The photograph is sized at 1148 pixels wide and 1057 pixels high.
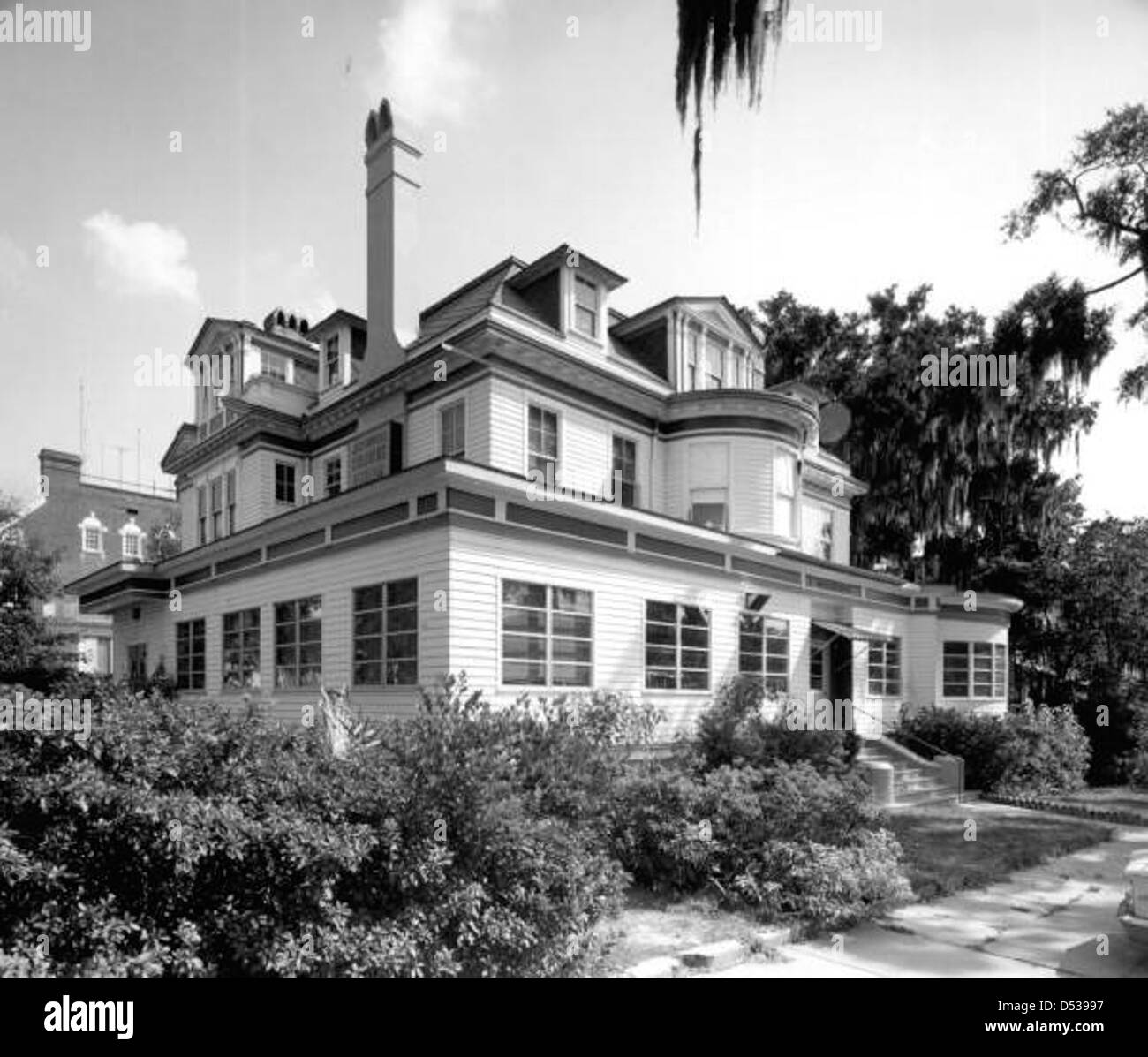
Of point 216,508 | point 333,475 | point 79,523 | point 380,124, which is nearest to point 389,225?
point 380,124

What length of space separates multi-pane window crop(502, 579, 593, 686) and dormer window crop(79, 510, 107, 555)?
40.8 m

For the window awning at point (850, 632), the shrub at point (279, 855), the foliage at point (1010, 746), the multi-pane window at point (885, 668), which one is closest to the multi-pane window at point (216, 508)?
the window awning at point (850, 632)

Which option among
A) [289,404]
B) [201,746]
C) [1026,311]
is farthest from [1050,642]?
[201,746]

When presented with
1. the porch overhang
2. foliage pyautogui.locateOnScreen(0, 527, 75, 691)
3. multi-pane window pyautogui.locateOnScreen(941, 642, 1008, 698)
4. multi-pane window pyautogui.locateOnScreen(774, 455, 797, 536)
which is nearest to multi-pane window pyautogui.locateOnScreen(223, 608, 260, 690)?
the porch overhang

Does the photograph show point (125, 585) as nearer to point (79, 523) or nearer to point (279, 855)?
point (279, 855)

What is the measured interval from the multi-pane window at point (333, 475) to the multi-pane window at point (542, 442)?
18.9 ft

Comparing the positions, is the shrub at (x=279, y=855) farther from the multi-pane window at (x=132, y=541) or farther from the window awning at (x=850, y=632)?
the multi-pane window at (x=132, y=541)

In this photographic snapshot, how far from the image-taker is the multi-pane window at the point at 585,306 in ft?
62.5

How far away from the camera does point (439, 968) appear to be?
5578 mm

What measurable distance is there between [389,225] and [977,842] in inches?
661

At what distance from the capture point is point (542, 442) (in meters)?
17.8

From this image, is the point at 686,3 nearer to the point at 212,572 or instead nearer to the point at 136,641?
the point at 212,572

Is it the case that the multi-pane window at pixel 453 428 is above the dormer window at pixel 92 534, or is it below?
above

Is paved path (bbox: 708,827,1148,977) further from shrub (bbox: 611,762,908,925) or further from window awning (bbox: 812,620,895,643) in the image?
window awning (bbox: 812,620,895,643)
